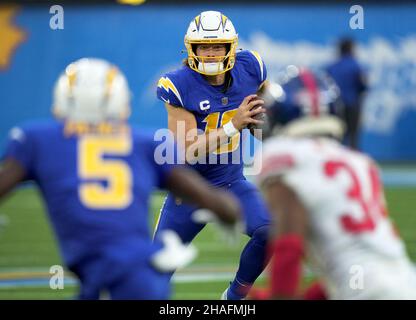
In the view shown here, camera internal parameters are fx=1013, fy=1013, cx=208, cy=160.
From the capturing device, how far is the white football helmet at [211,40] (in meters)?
6.48

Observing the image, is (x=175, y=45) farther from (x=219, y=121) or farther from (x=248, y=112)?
(x=248, y=112)

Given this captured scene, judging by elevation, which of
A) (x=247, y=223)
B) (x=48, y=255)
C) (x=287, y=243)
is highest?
(x=287, y=243)

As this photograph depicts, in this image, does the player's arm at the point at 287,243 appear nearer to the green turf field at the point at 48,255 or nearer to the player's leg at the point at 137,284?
the player's leg at the point at 137,284

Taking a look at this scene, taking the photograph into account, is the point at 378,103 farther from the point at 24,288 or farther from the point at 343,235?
the point at 343,235

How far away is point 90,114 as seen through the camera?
12.7 ft

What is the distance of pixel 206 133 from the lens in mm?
6539

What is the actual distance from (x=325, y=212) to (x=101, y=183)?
0.85m

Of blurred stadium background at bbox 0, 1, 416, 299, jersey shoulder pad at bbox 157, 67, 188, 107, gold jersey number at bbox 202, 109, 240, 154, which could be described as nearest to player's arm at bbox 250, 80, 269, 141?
gold jersey number at bbox 202, 109, 240, 154

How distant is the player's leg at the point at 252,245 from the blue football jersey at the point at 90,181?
2.44 metres

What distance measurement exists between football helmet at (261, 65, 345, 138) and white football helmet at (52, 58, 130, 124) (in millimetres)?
584

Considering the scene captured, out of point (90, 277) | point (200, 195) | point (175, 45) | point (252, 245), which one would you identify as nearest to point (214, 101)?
point (252, 245)

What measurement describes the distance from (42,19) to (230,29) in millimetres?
11528

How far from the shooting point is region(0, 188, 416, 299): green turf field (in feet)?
26.0

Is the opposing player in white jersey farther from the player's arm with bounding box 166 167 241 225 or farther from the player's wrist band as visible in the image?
the player's wrist band
